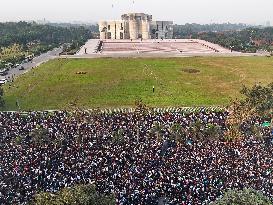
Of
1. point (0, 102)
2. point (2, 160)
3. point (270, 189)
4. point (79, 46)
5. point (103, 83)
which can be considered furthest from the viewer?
point (79, 46)

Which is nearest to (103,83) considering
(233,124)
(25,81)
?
(25,81)

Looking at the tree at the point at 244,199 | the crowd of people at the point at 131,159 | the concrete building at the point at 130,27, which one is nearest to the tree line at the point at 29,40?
the concrete building at the point at 130,27

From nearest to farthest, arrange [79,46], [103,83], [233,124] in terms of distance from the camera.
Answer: [233,124] < [103,83] < [79,46]

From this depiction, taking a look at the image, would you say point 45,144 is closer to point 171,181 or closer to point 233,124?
point 171,181

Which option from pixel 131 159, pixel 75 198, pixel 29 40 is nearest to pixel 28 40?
pixel 29 40

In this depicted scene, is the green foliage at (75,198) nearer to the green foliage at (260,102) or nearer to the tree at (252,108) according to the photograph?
the tree at (252,108)

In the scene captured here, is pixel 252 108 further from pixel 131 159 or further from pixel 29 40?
pixel 29 40
